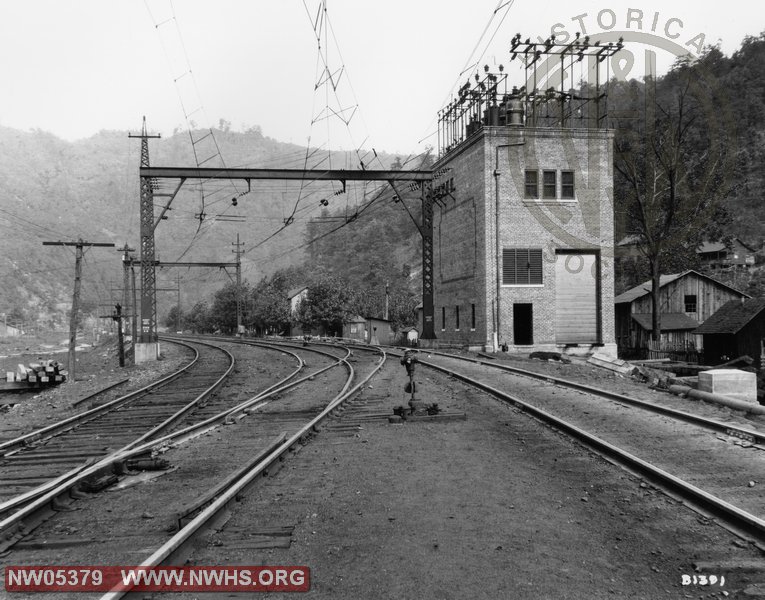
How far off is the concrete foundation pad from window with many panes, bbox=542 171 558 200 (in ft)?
65.4

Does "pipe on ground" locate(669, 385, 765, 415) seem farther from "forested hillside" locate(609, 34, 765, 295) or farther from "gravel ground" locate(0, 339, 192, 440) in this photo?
"forested hillside" locate(609, 34, 765, 295)

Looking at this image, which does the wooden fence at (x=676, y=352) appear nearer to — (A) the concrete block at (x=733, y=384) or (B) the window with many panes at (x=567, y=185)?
(B) the window with many panes at (x=567, y=185)

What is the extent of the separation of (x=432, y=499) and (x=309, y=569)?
177cm

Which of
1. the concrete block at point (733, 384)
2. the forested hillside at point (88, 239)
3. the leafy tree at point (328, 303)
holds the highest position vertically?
the forested hillside at point (88, 239)

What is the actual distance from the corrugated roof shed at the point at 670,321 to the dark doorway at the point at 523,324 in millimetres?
11865

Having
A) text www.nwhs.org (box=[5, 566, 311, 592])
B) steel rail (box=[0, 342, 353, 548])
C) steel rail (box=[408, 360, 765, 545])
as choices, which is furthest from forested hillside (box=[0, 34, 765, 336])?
text www.nwhs.org (box=[5, 566, 311, 592])

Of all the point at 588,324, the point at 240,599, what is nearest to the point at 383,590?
the point at 240,599

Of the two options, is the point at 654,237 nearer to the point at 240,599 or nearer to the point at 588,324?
the point at 588,324

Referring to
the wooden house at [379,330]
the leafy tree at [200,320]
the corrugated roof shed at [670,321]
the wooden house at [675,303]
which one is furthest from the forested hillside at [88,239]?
the corrugated roof shed at [670,321]

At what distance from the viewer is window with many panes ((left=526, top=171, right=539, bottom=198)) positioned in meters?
29.8

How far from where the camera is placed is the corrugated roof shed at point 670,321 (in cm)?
3806

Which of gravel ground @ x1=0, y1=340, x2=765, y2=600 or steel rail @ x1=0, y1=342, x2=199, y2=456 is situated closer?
gravel ground @ x1=0, y1=340, x2=765, y2=600

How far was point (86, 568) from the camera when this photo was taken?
425 centimetres

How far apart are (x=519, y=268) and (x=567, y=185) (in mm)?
4857
